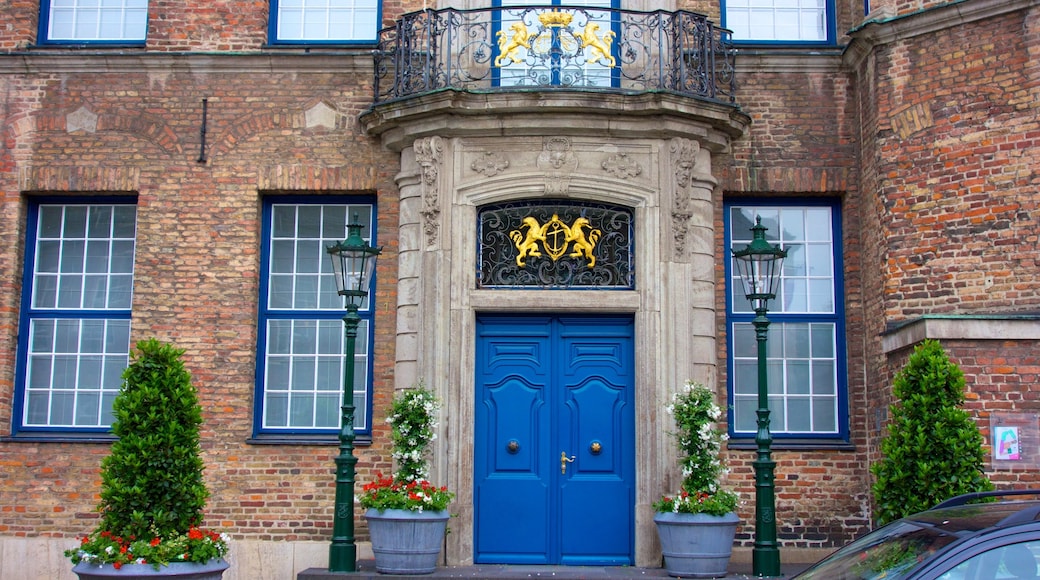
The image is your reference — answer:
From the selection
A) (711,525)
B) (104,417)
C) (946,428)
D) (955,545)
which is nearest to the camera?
(955,545)

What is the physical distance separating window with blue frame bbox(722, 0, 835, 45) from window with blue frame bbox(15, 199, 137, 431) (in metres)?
6.64

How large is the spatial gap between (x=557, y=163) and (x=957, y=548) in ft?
22.6

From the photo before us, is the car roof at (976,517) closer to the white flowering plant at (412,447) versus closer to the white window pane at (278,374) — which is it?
the white flowering plant at (412,447)

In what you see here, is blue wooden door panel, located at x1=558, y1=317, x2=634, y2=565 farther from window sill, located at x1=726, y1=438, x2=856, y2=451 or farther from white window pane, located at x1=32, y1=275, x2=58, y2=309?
white window pane, located at x1=32, y1=275, x2=58, y2=309

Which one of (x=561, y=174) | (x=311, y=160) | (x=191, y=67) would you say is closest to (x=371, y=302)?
(x=311, y=160)

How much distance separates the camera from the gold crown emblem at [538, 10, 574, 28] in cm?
1109

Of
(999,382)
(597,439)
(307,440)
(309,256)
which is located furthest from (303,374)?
(999,382)

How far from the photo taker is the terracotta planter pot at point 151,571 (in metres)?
8.52

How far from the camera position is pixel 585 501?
10.8 meters

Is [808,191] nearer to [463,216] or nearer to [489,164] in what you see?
[489,164]

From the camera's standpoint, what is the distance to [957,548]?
465 cm

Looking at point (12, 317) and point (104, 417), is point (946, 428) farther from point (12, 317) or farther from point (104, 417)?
point (12, 317)

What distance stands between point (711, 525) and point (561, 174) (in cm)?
360

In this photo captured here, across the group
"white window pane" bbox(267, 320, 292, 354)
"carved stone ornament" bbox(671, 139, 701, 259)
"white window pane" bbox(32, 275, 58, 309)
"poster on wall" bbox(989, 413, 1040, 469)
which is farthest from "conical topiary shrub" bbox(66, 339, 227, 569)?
"poster on wall" bbox(989, 413, 1040, 469)
